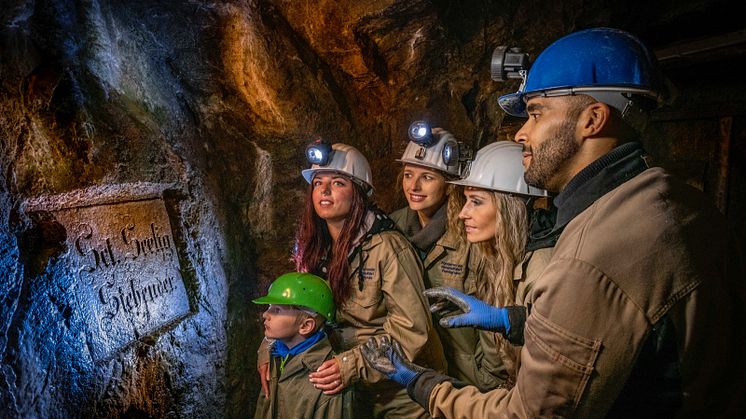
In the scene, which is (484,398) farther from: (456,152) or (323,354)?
(456,152)

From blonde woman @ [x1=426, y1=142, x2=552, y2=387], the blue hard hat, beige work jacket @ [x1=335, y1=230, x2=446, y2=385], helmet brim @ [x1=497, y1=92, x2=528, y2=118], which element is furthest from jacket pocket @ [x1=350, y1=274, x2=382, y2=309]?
the blue hard hat

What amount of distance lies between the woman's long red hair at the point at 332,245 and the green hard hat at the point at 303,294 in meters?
0.24

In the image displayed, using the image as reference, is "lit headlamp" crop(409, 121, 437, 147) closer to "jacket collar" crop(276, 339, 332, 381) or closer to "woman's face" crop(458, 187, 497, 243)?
"woman's face" crop(458, 187, 497, 243)

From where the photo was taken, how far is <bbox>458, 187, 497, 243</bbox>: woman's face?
306 cm

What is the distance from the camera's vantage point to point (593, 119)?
156 cm

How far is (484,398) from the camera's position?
5.39 feet

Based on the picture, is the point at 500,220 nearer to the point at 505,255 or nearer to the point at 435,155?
the point at 505,255

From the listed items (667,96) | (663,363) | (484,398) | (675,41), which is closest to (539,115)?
(667,96)

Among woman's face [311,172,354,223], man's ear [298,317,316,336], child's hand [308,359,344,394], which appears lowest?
child's hand [308,359,344,394]

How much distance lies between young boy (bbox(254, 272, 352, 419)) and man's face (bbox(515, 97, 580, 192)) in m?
1.86

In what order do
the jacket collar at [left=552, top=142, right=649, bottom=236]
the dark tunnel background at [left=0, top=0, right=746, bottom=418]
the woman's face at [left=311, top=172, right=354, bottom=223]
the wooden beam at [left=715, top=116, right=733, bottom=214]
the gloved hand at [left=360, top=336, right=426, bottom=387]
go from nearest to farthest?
the jacket collar at [left=552, top=142, right=649, bottom=236]
the dark tunnel background at [left=0, top=0, right=746, bottom=418]
the gloved hand at [left=360, top=336, right=426, bottom=387]
the woman's face at [left=311, top=172, right=354, bottom=223]
the wooden beam at [left=715, top=116, right=733, bottom=214]

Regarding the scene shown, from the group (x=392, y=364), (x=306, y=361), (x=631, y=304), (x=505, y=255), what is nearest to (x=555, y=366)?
(x=631, y=304)

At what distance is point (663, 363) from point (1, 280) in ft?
8.86

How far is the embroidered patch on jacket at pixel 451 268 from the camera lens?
3381 millimetres
